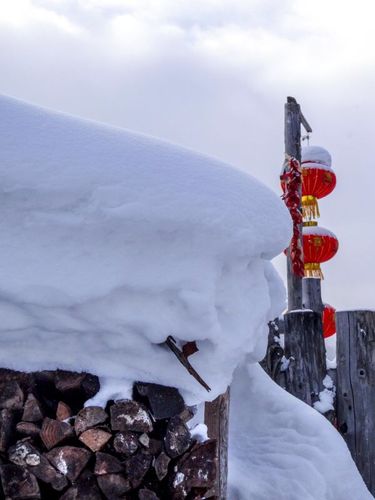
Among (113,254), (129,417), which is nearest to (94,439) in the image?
(129,417)

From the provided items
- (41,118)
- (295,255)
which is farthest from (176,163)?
(295,255)

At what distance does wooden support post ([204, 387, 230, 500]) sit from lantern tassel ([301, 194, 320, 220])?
482 centimetres

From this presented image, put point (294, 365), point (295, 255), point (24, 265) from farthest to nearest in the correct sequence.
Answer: point (295, 255) < point (294, 365) < point (24, 265)

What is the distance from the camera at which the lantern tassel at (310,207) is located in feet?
22.9

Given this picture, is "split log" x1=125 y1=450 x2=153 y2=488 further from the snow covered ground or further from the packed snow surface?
the packed snow surface

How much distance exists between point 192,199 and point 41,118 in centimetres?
65

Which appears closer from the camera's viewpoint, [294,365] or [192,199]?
[192,199]

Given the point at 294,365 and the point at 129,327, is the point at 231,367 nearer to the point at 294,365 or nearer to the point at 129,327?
the point at 129,327

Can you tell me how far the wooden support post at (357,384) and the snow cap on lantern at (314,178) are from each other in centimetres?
308

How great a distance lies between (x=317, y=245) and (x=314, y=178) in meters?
0.84

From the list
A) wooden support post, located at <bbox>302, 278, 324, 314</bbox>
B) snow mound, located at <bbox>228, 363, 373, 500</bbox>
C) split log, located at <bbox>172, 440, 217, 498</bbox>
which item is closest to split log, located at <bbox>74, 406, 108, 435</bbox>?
split log, located at <bbox>172, 440, 217, 498</bbox>

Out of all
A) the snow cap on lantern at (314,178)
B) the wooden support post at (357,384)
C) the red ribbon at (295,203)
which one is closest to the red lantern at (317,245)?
the snow cap on lantern at (314,178)

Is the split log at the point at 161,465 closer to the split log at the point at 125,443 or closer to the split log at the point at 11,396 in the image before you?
the split log at the point at 125,443

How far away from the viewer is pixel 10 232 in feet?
6.26
